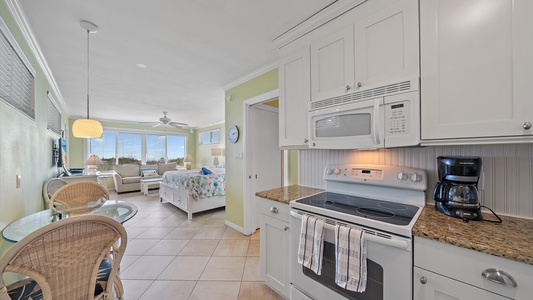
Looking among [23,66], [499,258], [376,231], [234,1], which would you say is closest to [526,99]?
[499,258]

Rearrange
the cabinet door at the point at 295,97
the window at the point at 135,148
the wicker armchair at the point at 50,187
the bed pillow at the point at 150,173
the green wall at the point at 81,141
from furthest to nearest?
the window at the point at 135,148
the bed pillow at the point at 150,173
the green wall at the point at 81,141
the wicker armchair at the point at 50,187
the cabinet door at the point at 295,97

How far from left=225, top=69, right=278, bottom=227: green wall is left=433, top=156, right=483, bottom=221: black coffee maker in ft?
7.33

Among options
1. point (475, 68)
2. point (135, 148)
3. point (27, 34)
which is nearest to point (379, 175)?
point (475, 68)

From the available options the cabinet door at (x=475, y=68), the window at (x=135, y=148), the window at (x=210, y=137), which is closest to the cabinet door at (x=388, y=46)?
the cabinet door at (x=475, y=68)

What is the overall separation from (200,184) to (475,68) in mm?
3978

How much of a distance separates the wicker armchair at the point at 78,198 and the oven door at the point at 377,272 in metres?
2.10

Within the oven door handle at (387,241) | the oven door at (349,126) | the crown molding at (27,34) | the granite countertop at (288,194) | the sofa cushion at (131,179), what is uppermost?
the crown molding at (27,34)

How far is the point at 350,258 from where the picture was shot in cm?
115

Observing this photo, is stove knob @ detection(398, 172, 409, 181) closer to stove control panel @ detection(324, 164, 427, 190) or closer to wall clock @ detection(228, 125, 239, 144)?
stove control panel @ detection(324, 164, 427, 190)

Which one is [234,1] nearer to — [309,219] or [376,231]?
[309,219]

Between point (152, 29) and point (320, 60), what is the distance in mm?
1597

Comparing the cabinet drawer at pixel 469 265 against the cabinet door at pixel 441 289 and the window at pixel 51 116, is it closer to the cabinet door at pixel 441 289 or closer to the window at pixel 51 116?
the cabinet door at pixel 441 289

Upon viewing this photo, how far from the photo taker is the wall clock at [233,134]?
317cm

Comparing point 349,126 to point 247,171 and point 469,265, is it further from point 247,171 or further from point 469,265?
point 247,171
